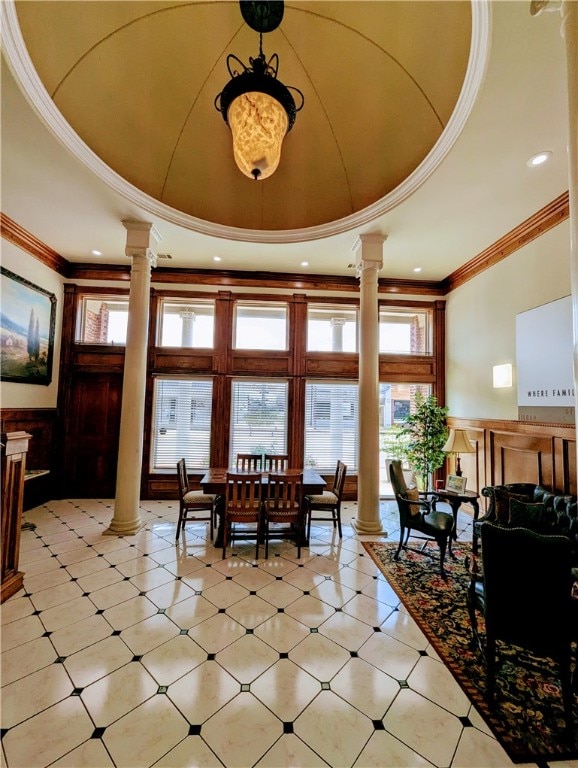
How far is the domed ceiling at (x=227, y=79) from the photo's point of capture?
9.29 feet

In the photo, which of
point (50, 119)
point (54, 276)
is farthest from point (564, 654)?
point (54, 276)

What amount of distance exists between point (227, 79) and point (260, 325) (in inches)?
136

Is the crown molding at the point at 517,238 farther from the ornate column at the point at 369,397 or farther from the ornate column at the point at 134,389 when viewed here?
the ornate column at the point at 134,389

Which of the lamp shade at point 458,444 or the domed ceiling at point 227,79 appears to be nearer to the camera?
the domed ceiling at point 227,79

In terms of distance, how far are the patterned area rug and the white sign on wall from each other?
6.90ft

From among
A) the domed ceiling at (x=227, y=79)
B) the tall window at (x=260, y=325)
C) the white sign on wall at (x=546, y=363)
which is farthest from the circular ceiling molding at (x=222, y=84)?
the white sign on wall at (x=546, y=363)

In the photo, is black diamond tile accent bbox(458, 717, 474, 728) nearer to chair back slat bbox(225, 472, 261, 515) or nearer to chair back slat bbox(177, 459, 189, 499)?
chair back slat bbox(225, 472, 261, 515)

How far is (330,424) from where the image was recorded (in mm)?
6133

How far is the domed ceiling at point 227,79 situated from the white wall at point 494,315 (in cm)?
192

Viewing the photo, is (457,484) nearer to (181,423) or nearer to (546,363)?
(546,363)

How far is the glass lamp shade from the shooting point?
7.82 ft

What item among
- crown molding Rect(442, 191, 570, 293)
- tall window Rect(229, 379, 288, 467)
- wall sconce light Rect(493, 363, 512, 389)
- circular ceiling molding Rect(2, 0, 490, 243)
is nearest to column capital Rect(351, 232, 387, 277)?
circular ceiling molding Rect(2, 0, 490, 243)

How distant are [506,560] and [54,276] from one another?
22.9 feet

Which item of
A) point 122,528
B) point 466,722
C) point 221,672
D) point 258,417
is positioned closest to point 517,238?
point 258,417
